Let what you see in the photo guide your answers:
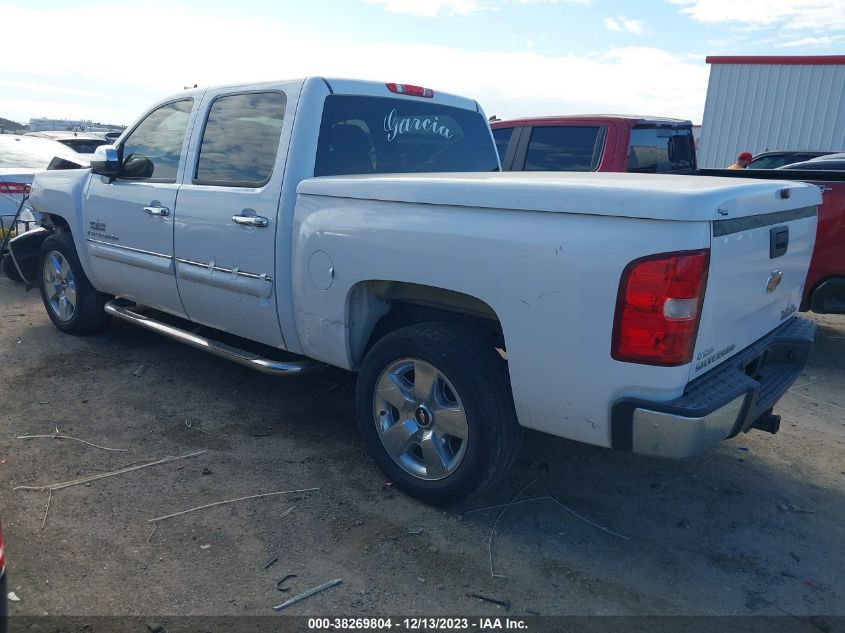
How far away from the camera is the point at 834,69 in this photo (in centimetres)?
1648

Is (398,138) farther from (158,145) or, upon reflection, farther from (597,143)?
(597,143)

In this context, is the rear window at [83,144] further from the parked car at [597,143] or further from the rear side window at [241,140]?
the rear side window at [241,140]

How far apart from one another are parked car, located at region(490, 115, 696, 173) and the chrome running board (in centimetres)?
386

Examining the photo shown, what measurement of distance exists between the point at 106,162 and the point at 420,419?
304 centimetres

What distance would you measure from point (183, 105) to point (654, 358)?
3.53 meters

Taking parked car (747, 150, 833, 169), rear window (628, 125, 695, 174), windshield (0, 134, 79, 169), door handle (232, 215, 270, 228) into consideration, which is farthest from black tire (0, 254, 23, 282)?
parked car (747, 150, 833, 169)

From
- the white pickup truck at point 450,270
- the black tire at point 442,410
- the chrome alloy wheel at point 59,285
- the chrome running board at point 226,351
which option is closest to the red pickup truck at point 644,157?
the white pickup truck at point 450,270

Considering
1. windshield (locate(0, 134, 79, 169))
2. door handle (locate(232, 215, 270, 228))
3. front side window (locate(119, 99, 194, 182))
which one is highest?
front side window (locate(119, 99, 194, 182))

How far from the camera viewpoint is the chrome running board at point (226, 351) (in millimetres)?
3789

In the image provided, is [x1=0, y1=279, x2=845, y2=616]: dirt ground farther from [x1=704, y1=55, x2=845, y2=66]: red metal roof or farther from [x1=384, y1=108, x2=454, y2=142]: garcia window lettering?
[x1=704, y1=55, x2=845, y2=66]: red metal roof

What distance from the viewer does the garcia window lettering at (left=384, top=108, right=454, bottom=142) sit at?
420 centimetres

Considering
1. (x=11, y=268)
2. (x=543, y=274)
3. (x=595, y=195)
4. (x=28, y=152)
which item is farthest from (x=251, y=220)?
(x=28, y=152)

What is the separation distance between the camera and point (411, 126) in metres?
Result: 4.36

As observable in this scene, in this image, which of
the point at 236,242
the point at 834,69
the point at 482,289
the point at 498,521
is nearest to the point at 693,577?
the point at 498,521
